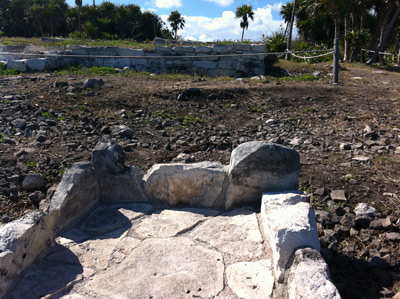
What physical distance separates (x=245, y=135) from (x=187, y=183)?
283 cm

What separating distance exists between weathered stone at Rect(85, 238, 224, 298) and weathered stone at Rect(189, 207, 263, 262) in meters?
0.10

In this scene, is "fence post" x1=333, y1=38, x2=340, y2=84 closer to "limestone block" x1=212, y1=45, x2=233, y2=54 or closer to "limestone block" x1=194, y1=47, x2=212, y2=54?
"limestone block" x1=212, y1=45, x2=233, y2=54

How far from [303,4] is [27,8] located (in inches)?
881

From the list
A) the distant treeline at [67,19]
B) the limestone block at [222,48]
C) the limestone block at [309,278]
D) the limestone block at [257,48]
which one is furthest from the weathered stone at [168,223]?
the distant treeline at [67,19]

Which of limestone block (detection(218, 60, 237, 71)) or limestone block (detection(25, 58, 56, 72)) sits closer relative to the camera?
limestone block (detection(25, 58, 56, 72))

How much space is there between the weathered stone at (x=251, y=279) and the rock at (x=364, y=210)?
1.44 meters

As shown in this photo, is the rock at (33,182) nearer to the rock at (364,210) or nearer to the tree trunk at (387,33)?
the rock at (364,210)

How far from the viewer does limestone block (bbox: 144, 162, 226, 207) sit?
3008 millimetres

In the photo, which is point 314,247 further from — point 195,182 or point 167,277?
point 195,182

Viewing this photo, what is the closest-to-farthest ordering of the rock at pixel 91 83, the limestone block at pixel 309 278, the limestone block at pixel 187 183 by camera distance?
the limestone block at pixel 309 278 < the limestone block at pixel 187 183 < the rock at pixel 91 83

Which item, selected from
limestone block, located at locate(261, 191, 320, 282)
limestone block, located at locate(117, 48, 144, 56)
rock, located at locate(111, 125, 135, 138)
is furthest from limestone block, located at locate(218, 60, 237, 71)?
limestone block, located at locate(261, 191, 320, 282)

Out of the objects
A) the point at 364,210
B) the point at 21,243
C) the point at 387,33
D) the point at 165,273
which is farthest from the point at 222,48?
the point at 21,243

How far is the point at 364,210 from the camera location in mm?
3373

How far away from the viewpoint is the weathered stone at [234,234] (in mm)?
2488
